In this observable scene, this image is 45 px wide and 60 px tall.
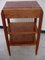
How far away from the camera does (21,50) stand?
Result: 1449 millimetres

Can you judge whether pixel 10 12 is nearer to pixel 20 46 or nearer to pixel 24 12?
pixel 24 12

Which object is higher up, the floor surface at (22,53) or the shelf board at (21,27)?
the shelf board at (21,27)

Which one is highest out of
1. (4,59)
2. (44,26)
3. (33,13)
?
(33,13)

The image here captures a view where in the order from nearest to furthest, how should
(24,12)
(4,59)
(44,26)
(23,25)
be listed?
(24,12)
(4,59)
(23,25)
(44,26)

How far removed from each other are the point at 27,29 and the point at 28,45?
222 mm

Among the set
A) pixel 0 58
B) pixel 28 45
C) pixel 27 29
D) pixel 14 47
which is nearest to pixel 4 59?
pixel 0 58

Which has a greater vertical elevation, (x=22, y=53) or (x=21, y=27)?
(x=21, y=27)

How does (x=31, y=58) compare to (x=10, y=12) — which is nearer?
(x=10, y=12)

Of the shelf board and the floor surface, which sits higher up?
the shelf board

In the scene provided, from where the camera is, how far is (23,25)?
5.02 feet

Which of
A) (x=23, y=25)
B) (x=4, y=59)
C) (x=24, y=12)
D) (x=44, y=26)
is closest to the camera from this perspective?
(x=24, y=12)

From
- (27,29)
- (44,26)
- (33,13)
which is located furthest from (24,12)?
(44,26)

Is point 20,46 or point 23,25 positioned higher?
point 23,25

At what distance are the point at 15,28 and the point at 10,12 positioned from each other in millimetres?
476
